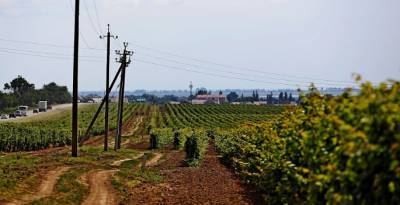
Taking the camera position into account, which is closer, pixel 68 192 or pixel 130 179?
pixel 68 192

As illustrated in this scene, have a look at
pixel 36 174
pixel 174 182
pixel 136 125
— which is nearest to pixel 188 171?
pixel 174 182

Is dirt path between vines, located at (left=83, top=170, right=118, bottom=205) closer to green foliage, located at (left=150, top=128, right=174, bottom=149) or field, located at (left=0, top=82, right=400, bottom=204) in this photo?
field, located at (left=0, top=82, right=400, bottom=204)

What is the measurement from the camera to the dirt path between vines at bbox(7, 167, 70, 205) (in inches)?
848

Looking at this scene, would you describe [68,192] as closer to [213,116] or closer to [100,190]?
[100,190]

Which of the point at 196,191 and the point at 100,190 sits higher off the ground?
the point at 196,191

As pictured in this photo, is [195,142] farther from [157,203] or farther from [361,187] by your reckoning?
[361,187]

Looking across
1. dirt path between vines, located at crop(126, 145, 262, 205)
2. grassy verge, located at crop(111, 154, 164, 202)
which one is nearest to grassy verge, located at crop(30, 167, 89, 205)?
grassy verge, located at crop(111, 154, 164, 202)

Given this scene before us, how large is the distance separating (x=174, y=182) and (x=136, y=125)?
82762 mm

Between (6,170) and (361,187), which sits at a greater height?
(361,187)

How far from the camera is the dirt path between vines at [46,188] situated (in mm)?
21531

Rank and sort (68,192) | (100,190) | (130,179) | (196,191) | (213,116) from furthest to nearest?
(213,116) → (130,179) → (100,190) → (196,191) → (68,192)

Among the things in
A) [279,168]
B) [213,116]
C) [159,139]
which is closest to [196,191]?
[279,168]

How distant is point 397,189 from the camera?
21.3 ft

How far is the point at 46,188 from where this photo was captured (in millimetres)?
24641
